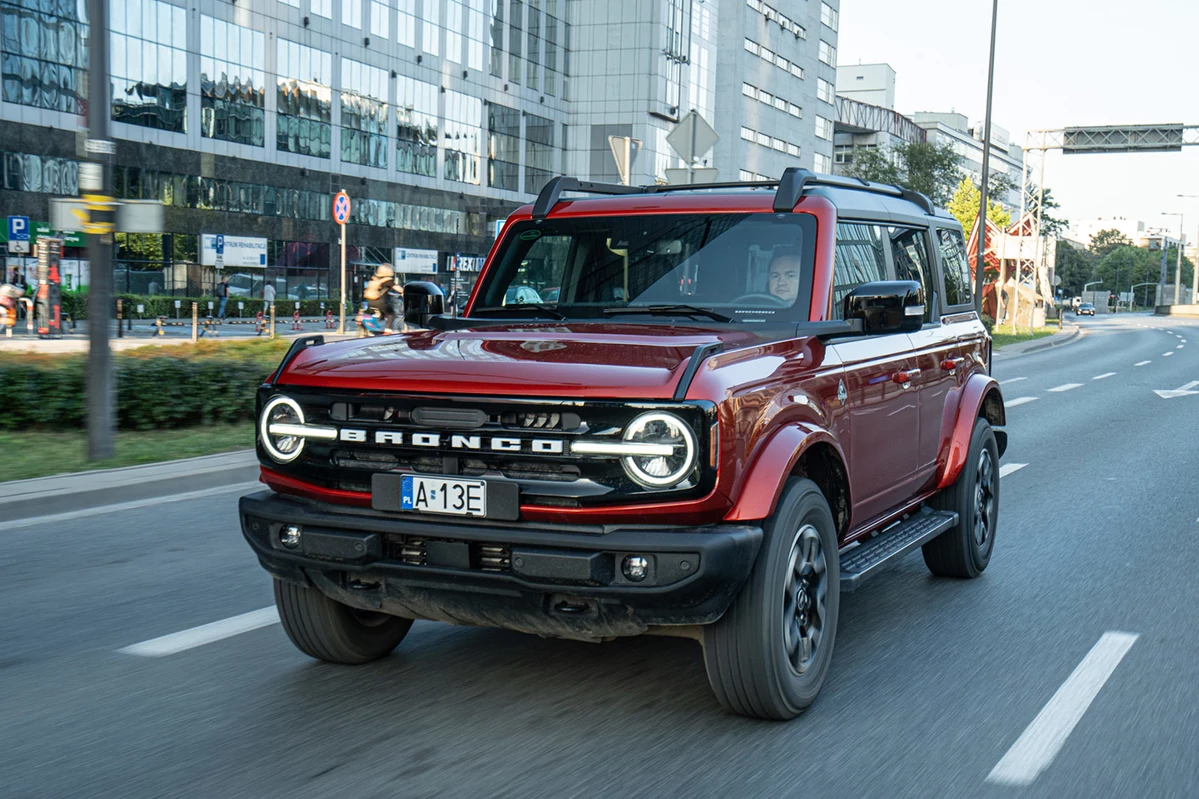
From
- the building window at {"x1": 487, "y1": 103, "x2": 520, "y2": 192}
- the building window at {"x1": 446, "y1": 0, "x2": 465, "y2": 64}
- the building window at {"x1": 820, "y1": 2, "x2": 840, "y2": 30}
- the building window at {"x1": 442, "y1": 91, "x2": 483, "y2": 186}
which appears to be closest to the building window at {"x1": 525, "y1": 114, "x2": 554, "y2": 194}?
the building window at {"x1": 487, "y1": 103, "x2": 520, "y2": 192}

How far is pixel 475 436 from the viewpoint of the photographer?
3.92 m

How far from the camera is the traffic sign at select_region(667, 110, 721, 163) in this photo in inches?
579

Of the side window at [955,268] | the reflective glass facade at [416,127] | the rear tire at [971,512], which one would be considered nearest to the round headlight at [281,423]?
the rear tire at [971,512]

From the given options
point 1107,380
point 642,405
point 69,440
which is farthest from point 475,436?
point 1107,380

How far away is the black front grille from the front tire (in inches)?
17.7

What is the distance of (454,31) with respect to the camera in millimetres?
60906

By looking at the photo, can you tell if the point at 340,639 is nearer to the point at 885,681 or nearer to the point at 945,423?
the point at 885,681

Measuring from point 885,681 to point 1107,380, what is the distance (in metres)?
20.2

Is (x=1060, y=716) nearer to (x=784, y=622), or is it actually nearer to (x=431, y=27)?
(x=784, y=622)

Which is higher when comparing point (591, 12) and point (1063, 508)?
point (591, 12)

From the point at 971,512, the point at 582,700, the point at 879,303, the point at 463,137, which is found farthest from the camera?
the point at 463,137

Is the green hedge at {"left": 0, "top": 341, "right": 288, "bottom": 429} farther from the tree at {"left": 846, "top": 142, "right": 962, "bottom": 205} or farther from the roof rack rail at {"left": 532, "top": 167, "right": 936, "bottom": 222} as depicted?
the tree at {"left": 846, "top": 142, "right": 962, "bottom": 205}

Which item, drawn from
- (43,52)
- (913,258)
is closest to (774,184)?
(913,258)

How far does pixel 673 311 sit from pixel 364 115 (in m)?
54.1
